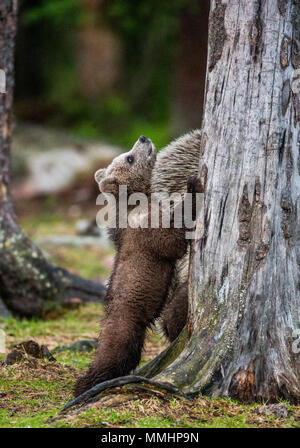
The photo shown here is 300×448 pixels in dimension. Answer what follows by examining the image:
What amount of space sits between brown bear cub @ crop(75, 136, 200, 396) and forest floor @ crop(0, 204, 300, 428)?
0.39m

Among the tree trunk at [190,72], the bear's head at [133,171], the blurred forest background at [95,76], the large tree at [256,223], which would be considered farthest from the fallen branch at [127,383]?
the blurred forest background at [95,76]

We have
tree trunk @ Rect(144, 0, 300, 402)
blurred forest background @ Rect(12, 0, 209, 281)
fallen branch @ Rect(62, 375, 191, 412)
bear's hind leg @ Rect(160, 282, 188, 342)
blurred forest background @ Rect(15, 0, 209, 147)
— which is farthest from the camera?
blurred forest background @ Rect(15, 0, 209, 147)

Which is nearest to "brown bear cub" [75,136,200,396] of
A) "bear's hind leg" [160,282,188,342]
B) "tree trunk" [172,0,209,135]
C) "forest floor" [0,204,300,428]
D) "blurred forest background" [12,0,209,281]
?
"bear's hind leg" [160,282,188,342]

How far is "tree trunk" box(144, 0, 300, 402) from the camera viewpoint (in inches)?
184

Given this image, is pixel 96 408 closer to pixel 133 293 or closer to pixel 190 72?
pixel 133 293

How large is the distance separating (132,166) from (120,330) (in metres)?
1.78

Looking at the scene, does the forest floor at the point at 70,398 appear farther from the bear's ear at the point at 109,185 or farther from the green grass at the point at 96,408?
the bear's ear at the point at 109,185

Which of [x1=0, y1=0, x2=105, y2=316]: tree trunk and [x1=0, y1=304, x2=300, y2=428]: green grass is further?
[x1=0, y1=0, x2=105, y2=316]: tree trunk

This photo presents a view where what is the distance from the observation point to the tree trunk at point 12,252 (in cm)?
820

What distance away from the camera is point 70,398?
204 inches

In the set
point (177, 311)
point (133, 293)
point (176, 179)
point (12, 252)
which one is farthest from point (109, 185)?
point (12, 252)

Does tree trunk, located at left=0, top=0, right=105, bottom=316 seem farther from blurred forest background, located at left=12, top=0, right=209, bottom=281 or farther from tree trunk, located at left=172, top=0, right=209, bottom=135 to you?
tree trunk, located at left=172, top=0, right=209, bottom=135

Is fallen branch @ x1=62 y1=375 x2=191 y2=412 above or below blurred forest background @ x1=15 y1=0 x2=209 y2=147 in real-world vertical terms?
below
